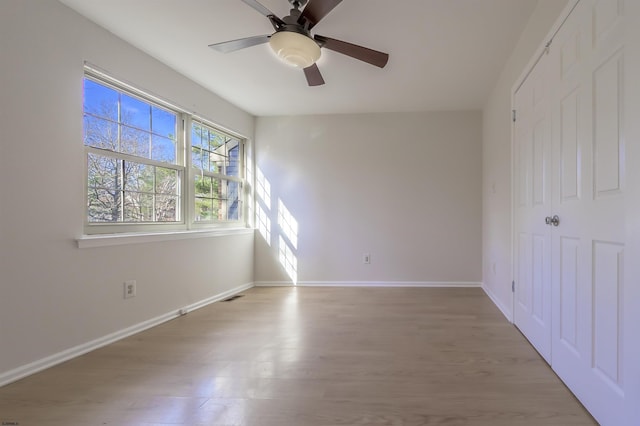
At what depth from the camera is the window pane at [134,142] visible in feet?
8.71

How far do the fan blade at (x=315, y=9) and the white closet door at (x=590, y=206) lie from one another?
4.07ft

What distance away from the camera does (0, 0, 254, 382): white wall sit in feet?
6.05

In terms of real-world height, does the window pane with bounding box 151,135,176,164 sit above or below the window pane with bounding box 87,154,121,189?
→ above

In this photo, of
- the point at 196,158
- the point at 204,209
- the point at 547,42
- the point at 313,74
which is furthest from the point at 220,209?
the point at 547,42

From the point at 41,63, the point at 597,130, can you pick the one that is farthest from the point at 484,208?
the point at 41,63

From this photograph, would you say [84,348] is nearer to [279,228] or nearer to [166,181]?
[166,181]

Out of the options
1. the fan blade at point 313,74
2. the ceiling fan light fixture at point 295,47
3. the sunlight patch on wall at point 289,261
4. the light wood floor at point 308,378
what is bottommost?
the light wood floor at point 308,378

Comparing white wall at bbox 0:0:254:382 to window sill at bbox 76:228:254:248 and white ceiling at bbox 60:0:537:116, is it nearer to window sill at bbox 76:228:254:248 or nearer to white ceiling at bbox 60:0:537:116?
window sill at bbox 76:228:254:248

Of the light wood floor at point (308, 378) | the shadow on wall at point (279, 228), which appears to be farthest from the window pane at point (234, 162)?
the light wood floor at point (308, 378)

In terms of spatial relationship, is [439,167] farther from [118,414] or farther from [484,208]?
[118,414]

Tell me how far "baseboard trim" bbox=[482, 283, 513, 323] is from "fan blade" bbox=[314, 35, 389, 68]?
7.69 ft

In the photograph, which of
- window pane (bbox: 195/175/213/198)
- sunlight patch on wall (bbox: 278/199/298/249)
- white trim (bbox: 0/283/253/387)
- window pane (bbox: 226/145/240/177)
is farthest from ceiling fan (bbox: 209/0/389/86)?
sunlight patch on wall (bbox: 278/199/298/249)

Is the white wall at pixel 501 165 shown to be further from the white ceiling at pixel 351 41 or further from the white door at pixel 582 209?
the white door at pixel 582 209

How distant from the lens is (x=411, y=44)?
2.58m
